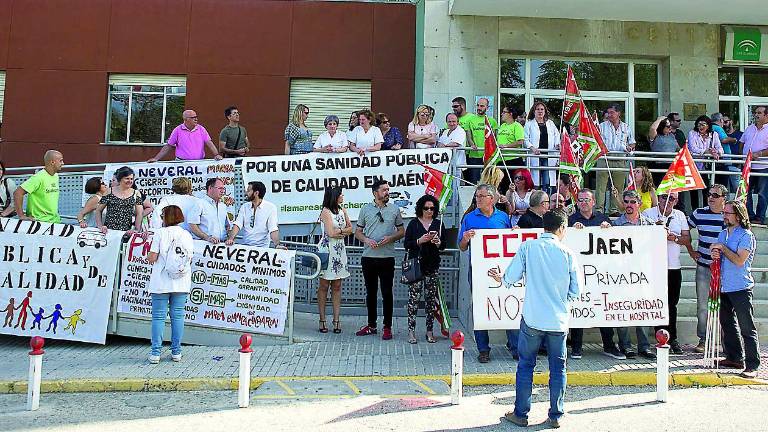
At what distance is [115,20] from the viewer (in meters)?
14.5

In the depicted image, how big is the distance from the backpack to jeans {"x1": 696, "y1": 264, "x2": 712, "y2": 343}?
6.17m

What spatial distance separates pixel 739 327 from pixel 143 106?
12814 mm

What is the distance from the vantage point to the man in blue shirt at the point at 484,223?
24.3 feet

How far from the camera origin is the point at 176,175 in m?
11.0

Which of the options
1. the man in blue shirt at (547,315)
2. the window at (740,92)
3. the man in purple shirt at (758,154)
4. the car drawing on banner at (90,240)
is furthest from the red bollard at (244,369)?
the window at (740,92)

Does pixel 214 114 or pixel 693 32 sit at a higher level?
pixel 693 32

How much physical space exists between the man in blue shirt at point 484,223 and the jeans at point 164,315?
11.2 feet

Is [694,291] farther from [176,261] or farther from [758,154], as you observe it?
[176,261]

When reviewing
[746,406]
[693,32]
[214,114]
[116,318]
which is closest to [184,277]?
[116,318]

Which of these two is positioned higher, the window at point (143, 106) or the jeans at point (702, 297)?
the window at point (143, 106)

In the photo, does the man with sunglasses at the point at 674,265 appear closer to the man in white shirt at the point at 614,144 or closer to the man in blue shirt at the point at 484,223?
the man in blue shirt at the point at 484,223

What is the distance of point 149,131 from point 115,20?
262cm

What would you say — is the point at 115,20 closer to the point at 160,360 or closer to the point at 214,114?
the point at 214,114

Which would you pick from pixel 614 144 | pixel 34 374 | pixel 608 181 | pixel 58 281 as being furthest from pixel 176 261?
pixel 614 144
